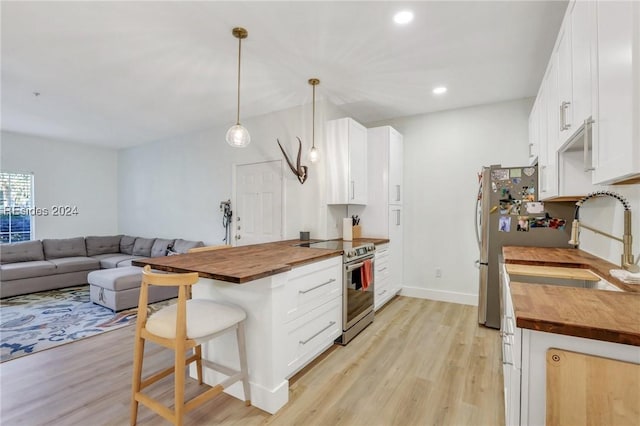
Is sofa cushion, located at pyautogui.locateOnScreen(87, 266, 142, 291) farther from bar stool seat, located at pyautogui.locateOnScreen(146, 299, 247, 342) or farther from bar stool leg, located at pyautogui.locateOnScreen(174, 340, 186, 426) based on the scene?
bar stool leg, located at pyautogui.locateOnScreen(174, 340, 186, 426)

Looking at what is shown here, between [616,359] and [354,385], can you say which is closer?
[616,359]

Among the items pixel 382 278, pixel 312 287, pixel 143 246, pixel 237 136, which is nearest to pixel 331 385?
pixel 312 287

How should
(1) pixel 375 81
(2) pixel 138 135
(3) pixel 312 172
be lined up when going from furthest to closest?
(2) pixel 138 135, (3) pixel 312 172, (1) pixel 375 81

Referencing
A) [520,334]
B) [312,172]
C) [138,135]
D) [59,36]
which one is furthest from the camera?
[138,135]

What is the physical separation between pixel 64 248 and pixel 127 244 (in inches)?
39.5

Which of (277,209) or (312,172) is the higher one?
(312,172)

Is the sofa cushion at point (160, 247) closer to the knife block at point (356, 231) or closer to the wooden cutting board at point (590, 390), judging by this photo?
the knife block at point (356, 231)

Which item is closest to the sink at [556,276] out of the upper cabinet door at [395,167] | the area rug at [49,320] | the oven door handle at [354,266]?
the oven door handle at [354,266]

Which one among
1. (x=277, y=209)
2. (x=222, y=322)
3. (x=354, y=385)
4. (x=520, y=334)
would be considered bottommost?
(x=354, y=385)

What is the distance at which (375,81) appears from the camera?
3258mm

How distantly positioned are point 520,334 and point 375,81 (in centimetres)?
289

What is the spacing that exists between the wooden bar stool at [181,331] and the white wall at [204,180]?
218 centimetres

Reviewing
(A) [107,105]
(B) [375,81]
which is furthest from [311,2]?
(A) [107,105]

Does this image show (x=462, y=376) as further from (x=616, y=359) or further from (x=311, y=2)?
(x=311, y=2)
